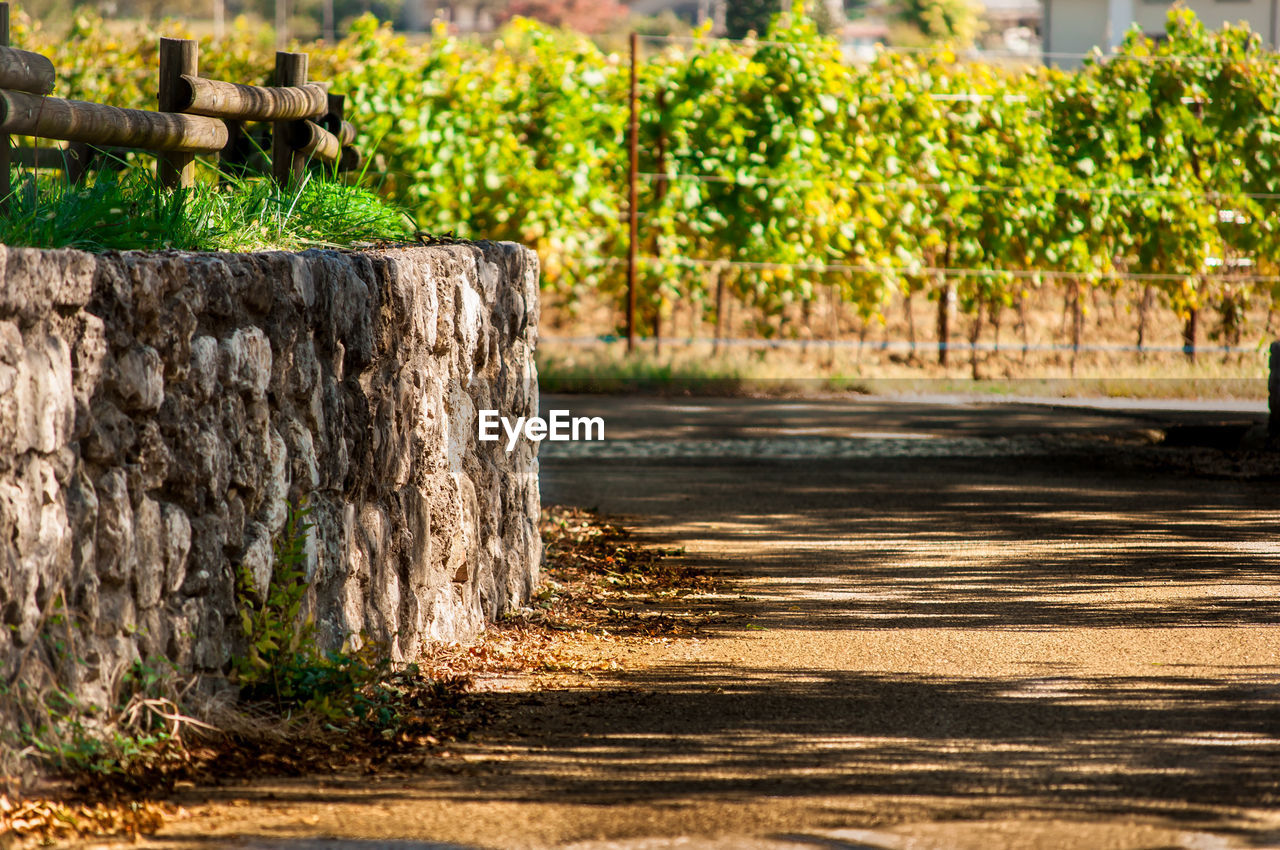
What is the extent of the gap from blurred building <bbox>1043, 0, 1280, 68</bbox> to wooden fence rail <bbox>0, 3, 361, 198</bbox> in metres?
36.0

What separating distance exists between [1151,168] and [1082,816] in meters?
13.2

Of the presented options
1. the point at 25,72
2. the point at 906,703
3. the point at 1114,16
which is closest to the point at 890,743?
the point at 906,703

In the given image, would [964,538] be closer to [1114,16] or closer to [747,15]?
[1114,16]

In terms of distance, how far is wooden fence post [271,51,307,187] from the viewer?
22.6 ft

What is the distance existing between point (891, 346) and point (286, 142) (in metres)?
9.84

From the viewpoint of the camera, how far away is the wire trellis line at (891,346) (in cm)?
1530

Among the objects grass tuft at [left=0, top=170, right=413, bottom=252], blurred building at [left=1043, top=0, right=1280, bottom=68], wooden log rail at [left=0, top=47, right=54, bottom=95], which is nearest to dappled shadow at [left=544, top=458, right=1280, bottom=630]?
grass tuft at [left=0, top=170, right=413, bottom=252]

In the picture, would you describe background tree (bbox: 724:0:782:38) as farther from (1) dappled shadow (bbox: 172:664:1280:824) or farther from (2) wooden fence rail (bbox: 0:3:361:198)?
(1) dappled shadow (bbox: 172:664:1280:824)

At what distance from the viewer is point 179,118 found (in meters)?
5.57

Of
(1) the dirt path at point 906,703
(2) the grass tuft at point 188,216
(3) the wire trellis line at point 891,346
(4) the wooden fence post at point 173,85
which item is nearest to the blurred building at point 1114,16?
(3) the wire trellis line at point 891,346

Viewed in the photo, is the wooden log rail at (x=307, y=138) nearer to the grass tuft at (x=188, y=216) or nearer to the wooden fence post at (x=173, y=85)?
the grass tuft at (x=188, y=216)

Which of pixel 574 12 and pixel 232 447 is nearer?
pixel 232 447

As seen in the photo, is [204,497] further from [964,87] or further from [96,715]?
[964,87]

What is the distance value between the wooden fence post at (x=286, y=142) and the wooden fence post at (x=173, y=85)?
0.98 meters
